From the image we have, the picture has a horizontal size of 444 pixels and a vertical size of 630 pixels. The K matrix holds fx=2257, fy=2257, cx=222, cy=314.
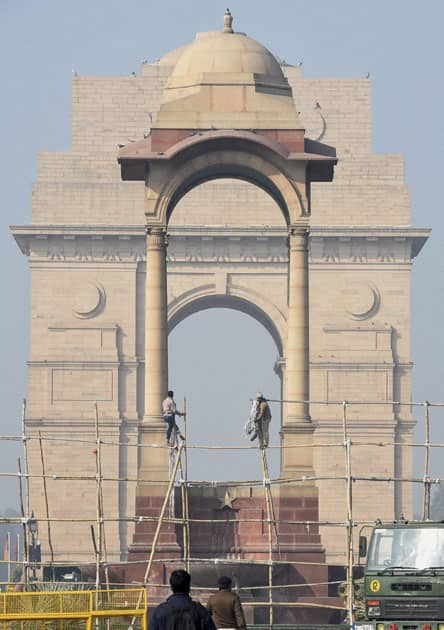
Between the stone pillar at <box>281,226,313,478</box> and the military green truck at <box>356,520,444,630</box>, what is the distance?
13.4m

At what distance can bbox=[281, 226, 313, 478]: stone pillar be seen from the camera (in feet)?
190

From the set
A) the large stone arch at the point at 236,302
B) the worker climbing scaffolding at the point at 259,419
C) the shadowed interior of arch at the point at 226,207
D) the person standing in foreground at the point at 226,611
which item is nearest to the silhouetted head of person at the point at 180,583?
the person standing in foreground at the point at 226,611

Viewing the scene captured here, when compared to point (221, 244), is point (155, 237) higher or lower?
lower

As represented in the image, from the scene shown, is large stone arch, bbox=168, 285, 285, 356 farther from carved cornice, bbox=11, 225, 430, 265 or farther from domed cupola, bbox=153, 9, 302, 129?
domed cupola, bbox=153, 9, 302, 129

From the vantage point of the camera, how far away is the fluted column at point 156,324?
58.5 meters

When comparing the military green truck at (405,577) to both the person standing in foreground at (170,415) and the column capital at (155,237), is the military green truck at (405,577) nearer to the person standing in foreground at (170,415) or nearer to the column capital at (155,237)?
the person standing in foreground at (170,415)

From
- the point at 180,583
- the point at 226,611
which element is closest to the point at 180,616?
the point at 180,583

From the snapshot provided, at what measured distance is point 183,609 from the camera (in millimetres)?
28812

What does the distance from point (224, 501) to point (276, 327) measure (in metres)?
40.2

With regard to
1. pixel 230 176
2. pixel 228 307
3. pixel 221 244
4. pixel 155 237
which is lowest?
pixel 155 237

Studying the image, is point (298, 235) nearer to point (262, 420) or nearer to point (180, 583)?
point (262, 420)

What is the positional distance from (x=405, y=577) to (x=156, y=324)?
16986mm

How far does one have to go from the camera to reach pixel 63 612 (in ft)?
123

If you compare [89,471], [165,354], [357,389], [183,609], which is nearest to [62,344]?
[89,471]
